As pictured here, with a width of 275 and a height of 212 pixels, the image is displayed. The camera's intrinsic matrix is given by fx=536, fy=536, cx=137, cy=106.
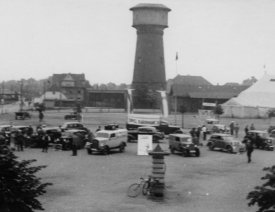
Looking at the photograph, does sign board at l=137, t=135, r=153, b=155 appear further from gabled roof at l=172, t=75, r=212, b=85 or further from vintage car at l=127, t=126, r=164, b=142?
gabled roof at l=172, t=75, r=212, b=85

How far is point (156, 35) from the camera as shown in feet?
235

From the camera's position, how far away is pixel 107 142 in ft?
111

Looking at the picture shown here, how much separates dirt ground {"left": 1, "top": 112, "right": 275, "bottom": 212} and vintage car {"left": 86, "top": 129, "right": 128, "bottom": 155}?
63cm

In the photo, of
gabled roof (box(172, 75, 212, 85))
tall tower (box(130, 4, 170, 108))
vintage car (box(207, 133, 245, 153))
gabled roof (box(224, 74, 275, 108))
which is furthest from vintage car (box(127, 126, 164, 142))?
gabled roof (box(172, 75, 212, 85))

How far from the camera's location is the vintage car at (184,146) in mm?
33688

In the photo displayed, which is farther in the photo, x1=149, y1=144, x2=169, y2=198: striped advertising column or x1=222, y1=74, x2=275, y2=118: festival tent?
x1=222, y1=74, x2=275, y2=118: festival tent

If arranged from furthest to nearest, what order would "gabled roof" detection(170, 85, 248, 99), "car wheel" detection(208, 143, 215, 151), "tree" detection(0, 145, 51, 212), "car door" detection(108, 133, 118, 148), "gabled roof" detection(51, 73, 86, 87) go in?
"gabled roof" detection(51, 73, 86, 87)
"gabled roof" detection(170, 85, 248, 99)
"car wheel" detection(208, 143, 215, 151)
"car door" detection(108, 133, 118, 148)
"tree" detection(0, 145, 51, 212)

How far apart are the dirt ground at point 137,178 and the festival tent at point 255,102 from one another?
147 feet

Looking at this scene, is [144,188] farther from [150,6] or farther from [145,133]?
[150,6]

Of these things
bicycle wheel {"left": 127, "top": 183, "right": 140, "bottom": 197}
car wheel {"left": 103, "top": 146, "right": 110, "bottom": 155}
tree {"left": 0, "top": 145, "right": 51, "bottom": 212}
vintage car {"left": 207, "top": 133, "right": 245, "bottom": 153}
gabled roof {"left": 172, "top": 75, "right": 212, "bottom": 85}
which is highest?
gabled roof {"left": 172, "top": 75, "right": 212, "bottom": 85}

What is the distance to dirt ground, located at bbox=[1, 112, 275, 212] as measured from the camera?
19109 millimetres

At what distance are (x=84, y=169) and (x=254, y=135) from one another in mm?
17663

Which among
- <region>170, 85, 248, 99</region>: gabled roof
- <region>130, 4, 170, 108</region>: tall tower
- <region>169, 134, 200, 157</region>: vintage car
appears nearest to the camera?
<region>169, 134, 200, 157</region>: vintage car

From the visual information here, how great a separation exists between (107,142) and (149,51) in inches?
1547
